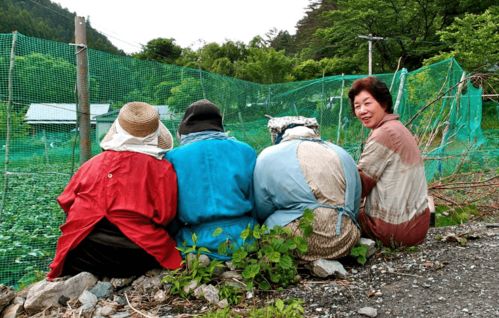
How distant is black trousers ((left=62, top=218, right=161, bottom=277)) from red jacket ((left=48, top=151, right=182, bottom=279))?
0.13 feet

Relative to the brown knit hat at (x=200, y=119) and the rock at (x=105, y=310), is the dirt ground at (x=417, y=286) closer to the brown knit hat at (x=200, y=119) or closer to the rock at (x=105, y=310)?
the rock at (x=105, y=310)

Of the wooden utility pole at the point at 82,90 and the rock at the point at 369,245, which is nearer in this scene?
the rock at the point at 369,245

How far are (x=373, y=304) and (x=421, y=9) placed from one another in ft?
90.8

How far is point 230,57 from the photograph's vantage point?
117ft

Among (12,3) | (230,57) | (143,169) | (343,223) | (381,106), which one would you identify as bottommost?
(343,223)

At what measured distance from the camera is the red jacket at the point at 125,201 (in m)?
2.71

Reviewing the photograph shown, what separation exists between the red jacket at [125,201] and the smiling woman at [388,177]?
1.41m

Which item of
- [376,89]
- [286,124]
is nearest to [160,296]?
[286,124]

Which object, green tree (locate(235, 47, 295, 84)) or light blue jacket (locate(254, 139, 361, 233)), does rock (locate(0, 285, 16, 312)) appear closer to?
light blue jacket (locate(254, 139, 361, 233))

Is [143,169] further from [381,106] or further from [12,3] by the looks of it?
[12,3]

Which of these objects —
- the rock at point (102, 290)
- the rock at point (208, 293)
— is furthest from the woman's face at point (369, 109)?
the rock at point (102, 290)

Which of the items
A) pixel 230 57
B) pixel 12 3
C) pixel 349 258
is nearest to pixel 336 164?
pixel 349 258

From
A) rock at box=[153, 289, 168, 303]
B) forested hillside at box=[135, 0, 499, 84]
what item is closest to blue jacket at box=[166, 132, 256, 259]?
→ rock at box=[153, 289, 168, 303]

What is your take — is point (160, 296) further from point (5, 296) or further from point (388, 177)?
point (388, 177)
